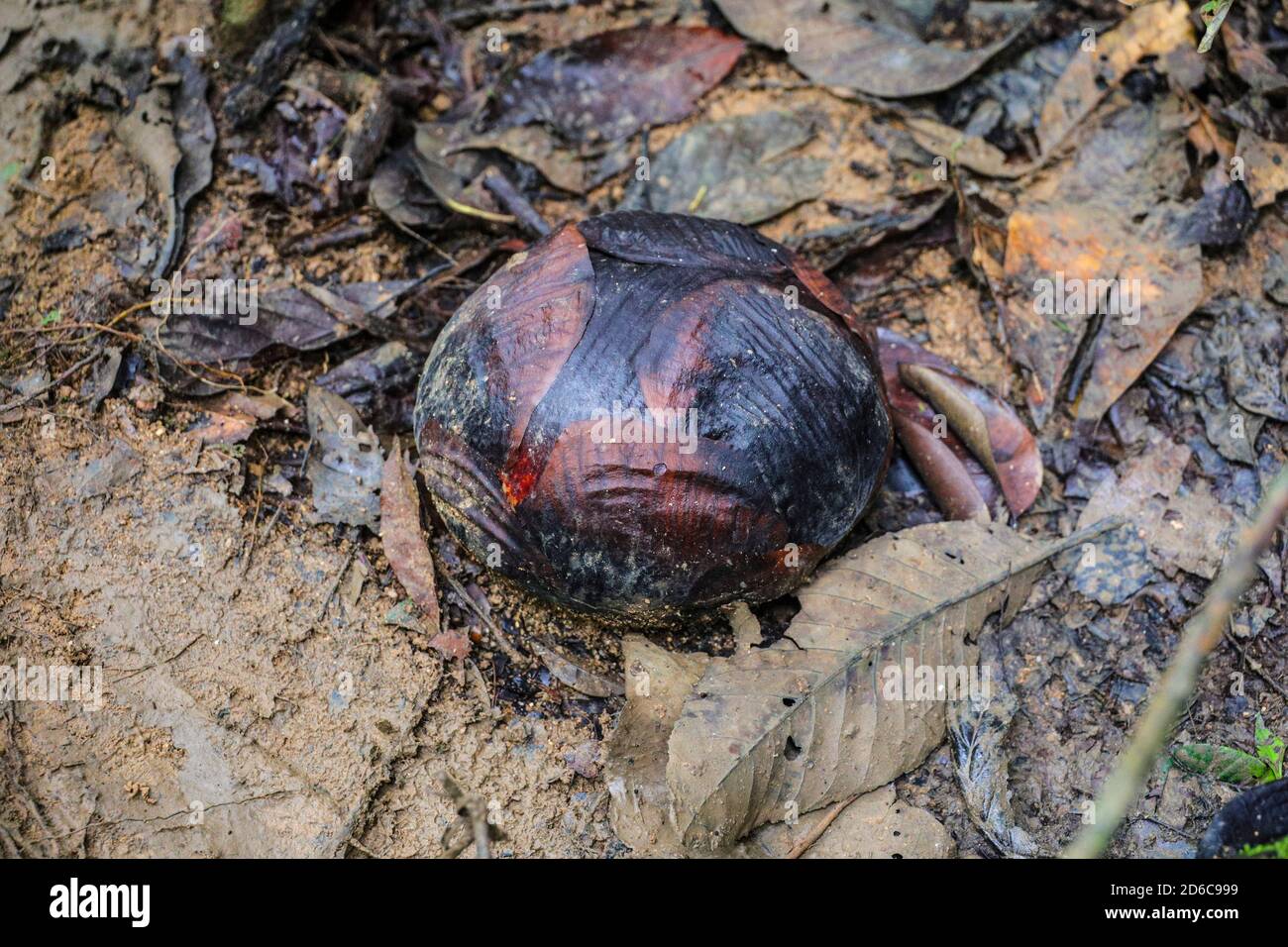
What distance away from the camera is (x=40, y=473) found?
3473mm

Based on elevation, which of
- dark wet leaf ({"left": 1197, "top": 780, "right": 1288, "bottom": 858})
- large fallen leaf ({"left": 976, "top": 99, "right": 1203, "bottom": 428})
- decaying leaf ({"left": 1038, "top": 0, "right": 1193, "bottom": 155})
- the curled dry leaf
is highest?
decaying leaf ({"left": 1038, "top": 0, "right": 1193, "bottom": 155})

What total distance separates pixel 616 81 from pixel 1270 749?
145 inches

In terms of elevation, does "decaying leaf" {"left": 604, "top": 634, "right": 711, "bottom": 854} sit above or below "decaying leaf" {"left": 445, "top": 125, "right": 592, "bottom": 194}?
below

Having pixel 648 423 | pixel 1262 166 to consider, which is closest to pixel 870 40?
pixel 1262 166

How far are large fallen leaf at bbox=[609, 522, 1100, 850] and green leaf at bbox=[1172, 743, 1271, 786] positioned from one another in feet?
2.24

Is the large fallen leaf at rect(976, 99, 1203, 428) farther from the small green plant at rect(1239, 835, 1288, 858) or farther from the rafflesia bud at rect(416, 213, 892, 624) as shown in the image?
the small green plant at rect(1239, 835, 1288, 858)

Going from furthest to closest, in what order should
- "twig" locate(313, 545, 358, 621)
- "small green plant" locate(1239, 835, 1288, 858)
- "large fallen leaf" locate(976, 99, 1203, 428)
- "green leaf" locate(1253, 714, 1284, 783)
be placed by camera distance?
1. "large fallen leaf" locate(976, 99, 1203, 428)
2. "twig" locate(313, 545, 358, 621)
3. "green leaf" locate(1253, 714, 1284, 783)
4. "small green plant" locate(1239, 835, 1288, 858)

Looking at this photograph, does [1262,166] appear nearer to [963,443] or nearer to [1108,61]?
[1108,61]

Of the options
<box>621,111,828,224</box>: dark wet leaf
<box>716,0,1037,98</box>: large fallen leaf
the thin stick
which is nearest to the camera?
the thin stick

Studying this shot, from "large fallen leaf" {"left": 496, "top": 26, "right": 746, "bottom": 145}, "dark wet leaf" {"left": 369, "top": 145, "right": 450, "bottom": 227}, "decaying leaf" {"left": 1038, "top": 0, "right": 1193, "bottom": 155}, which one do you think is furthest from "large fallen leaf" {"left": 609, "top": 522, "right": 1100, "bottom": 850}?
"large fallen leaf" {"left": 496, "top": 26, "right": 746, "bottom": 145}

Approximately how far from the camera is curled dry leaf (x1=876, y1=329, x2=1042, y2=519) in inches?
148

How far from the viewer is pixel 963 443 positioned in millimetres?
3871

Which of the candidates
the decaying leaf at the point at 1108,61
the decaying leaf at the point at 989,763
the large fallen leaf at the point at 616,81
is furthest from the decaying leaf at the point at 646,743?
the decaying leaf at the point at 1108,61

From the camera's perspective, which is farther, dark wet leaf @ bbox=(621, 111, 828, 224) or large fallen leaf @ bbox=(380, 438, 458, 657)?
dark wet leaf @ bbox=(621, 111, 828, 224)
